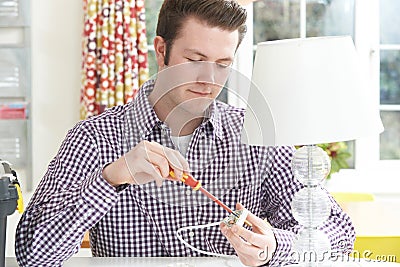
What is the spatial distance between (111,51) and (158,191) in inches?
93.5

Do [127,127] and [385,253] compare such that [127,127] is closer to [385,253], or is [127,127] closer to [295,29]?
[385,253]

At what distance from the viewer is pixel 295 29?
14.2 ft

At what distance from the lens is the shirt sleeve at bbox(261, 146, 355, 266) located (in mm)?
1839

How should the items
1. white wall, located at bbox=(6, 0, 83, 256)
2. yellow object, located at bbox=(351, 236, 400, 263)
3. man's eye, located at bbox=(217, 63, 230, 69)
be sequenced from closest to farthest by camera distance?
man's eye, located at bbox=(217, 63, 230, 69) → yellow object, located at bbox=(351, 236, 400, 263) → white wall, located at bbox=(6, 0, 83, 256)

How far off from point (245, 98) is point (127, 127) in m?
0.49

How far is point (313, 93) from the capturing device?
1385 mm

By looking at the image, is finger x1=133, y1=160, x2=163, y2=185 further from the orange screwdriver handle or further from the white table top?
the white table top

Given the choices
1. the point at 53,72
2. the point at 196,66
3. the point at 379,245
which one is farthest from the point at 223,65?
the point at 53,72

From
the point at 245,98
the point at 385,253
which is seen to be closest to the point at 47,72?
the point at 385,253

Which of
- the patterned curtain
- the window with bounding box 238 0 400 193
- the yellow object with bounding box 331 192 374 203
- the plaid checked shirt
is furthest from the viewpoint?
the window with bounding box 238 0 400 193

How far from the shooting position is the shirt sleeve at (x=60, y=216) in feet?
5.51

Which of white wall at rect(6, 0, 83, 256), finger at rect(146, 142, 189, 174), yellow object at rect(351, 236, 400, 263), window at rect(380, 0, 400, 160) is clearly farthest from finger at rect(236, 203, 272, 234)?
window at rect(380, 0, 400, 160)

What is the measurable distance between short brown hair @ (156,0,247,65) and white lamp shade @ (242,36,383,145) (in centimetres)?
37

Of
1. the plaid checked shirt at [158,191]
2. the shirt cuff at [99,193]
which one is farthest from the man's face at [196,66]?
the shirt cuff at [99,193]
